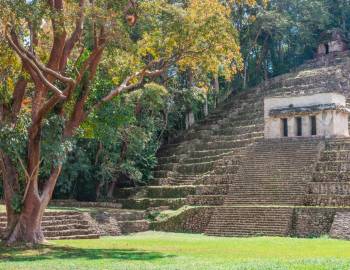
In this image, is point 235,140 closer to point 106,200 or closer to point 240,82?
point 106,200

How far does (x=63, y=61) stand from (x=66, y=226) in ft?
25.5

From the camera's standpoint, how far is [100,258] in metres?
16.3

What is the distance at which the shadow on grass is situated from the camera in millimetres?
16406

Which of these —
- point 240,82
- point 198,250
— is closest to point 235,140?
point 240,82

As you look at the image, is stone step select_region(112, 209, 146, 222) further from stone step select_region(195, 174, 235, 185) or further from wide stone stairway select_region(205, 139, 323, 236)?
wide stone stairway select_region(205, 139, 323, 236)

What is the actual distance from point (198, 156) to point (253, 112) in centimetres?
675

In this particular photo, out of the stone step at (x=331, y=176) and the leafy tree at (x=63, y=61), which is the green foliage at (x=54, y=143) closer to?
the leafy tree at (x=63, y=61)

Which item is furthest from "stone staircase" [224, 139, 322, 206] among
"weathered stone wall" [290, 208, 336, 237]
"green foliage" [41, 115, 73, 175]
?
"green foliage" [41, 115, 73, 175]

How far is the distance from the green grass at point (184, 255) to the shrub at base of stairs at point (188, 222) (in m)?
5.02

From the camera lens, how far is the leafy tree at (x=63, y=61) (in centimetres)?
1833

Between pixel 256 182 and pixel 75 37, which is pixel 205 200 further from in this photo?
pixel 75 37

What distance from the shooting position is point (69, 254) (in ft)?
56.7

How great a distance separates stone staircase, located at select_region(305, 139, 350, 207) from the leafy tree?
26.0 feet

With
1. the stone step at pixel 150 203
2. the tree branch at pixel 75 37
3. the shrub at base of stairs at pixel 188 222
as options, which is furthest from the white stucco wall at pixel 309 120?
the tree branch at pixel 75 37
